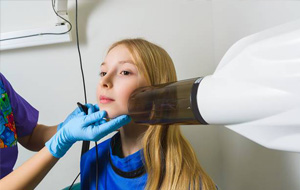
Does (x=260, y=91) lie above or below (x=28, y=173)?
above

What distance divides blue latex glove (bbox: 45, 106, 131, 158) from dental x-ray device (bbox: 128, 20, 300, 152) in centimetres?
29

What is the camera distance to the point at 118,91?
0.83 meters

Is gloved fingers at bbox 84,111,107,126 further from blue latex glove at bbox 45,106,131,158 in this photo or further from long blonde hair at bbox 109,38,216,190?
long blonde hair at bbox 109,38,216,190

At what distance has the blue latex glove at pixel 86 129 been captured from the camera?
2.55ft

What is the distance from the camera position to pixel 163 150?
0.93 meters

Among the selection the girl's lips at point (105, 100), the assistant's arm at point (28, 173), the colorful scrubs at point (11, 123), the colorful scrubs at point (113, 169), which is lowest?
the colorful scrubs at point (113, 169)

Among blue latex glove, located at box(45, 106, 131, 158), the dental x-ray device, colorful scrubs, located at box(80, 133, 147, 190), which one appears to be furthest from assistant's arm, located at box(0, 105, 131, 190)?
the dental x-ray device

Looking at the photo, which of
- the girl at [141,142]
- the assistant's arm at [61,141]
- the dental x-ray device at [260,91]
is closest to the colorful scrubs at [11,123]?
the assistant's arm at [61,141]

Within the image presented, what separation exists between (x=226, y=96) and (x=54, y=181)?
4.16ft

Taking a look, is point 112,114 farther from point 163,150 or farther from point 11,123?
point 11,123

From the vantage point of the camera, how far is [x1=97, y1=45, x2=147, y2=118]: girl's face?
0.82 m

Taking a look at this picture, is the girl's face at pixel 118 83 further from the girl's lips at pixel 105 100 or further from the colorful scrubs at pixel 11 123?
the colorful scrubs at pixel 11 123

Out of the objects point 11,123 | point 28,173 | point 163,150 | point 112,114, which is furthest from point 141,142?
point 11,123

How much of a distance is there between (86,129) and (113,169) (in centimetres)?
22
